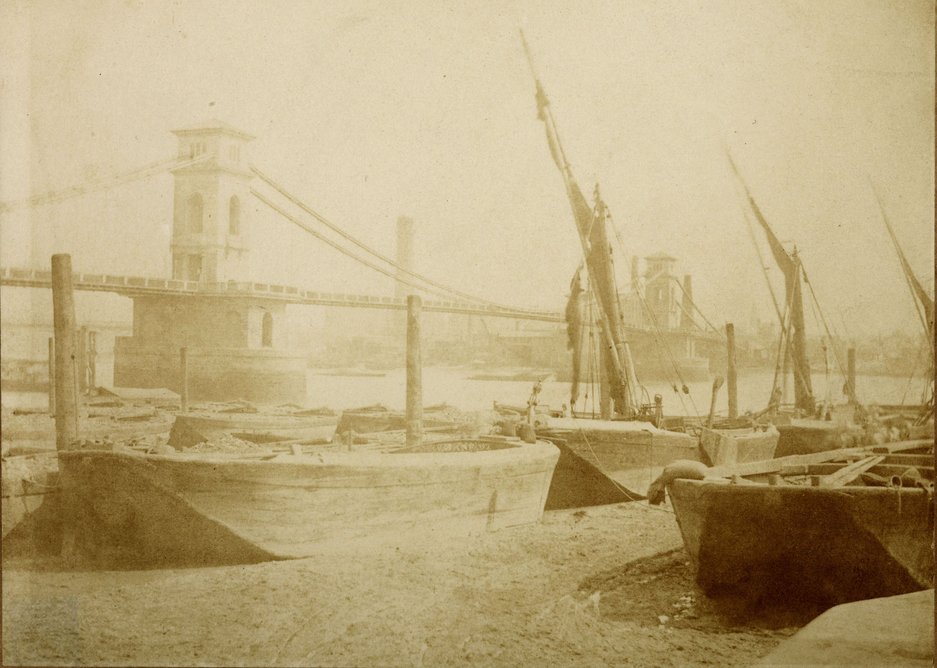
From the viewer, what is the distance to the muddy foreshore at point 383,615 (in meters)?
4.22

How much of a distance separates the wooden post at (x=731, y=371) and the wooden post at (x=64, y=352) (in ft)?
22.5

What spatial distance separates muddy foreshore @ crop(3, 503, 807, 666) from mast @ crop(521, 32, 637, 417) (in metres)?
2.88

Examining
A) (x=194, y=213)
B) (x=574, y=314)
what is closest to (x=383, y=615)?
(x=194, y=213)

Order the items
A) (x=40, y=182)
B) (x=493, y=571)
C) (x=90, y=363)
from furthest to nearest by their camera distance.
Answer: (x=90, y=363), (x=493, y=571), (x=40, y=182)

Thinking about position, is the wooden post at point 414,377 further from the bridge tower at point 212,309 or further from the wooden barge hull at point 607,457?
the wooden barge hull at point 607,457

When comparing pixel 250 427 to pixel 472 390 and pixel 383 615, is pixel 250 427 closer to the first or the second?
pixel 472 390

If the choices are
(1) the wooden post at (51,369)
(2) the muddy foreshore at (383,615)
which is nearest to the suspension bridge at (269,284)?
(1) the wooden post at (51,369)

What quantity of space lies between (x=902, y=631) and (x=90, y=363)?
7.88 meters

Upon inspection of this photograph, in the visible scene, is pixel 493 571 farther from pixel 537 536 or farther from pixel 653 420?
pixel 653 420

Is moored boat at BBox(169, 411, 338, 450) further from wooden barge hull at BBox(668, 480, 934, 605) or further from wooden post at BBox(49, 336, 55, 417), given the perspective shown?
wooden barge hull at BBox(668, 480, 934, 605)

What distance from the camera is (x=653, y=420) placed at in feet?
28.6

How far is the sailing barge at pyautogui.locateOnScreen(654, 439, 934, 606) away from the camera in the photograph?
14.9 ft

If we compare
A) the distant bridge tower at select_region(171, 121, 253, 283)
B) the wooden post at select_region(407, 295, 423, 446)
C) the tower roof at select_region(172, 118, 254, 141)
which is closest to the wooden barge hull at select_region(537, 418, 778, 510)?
the wooden post at select_region(407, 295, 423, 446)

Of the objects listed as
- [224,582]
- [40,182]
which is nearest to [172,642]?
[224,582]
